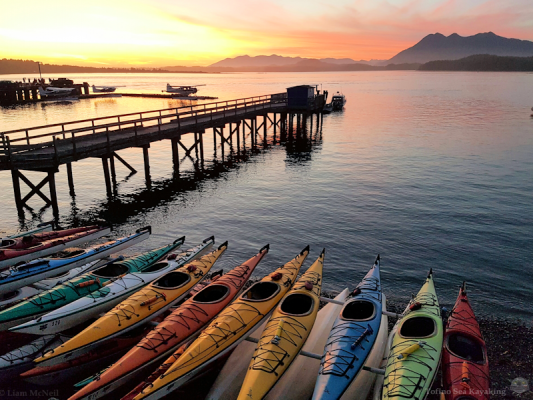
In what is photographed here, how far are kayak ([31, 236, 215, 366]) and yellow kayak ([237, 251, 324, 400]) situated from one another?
342 cm

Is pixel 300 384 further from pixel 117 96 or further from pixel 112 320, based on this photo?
pixel 117 96

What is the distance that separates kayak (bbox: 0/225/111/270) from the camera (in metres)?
13.6

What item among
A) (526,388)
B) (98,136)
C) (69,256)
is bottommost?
(526,388)

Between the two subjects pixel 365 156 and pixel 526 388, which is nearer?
pixel 526 388

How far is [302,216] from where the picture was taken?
22375 millimetres

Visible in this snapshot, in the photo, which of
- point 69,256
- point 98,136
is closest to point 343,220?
point 69,256

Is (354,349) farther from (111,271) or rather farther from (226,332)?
(111,271)

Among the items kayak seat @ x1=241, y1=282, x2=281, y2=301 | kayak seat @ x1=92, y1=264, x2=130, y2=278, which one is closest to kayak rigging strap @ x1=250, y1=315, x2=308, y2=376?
kayak seat @ x1=241, y1=282, x2=281, y2=301

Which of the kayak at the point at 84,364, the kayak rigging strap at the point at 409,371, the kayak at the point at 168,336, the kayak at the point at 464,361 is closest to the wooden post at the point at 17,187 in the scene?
the kayak at the point at 84,364

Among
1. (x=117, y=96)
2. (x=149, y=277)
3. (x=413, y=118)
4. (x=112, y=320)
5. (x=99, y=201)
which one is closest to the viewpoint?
(x=112, y=320)

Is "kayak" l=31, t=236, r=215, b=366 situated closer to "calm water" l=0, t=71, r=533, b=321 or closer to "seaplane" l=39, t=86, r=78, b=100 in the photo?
"calm water" l=0, t=71, r=533, b=321

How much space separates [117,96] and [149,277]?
116422 mm

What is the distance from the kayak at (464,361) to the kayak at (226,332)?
179 inches

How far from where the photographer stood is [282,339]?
8.80 meters
